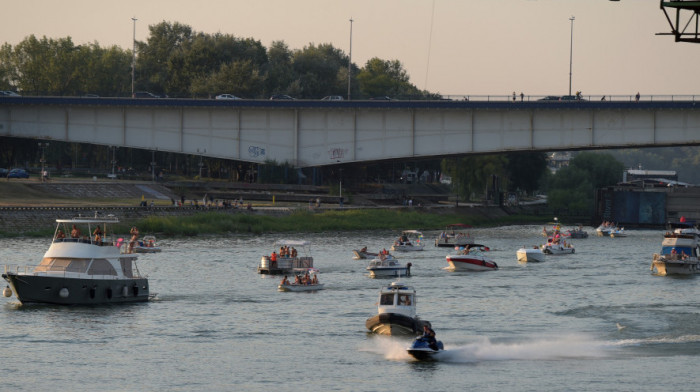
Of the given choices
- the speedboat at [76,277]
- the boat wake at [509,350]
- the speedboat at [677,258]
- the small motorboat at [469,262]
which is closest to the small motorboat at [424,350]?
the boat wake at [509,350]

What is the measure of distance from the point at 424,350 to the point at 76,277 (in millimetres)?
24425

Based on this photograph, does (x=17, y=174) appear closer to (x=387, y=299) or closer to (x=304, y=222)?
(x=304, y=222)

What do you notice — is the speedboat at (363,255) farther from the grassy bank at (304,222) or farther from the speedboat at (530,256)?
the grassy bank at (304,222)

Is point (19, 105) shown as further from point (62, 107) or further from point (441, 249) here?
point (441, 249)

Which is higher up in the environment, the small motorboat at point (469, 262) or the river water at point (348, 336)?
the small motorboat at point (469, 262)

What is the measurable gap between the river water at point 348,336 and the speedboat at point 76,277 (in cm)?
101

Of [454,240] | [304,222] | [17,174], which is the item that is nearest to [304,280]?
[454,240]

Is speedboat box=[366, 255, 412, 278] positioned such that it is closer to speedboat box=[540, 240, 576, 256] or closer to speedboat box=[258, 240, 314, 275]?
speedboat box=[258, 240, 314, 275]

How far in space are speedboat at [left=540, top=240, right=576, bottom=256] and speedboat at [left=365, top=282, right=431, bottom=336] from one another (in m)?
57.7

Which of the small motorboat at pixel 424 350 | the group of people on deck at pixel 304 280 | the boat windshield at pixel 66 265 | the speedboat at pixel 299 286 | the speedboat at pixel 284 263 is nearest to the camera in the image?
the small motorboat at pixel 424 350

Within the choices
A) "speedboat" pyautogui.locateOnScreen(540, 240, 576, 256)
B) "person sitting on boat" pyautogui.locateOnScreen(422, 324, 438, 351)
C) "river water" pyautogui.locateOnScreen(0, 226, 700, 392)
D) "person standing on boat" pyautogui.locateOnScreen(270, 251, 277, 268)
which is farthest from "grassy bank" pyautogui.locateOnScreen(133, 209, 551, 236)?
"person sitting on boat" pyautogui.locateOnScreen(422, 324, 438, 351)

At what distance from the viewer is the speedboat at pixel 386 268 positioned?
88938 millimetres

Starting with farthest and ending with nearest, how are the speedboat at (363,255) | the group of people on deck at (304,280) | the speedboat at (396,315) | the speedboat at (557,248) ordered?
the speedboat at (557,248) → the speedboat at (363,255) → the group of people on deck at (304,280) → the speedboat at (396,315)

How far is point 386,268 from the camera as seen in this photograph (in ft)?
292
